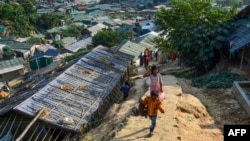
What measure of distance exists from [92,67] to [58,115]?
639cm

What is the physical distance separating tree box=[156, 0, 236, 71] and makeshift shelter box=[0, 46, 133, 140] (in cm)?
460

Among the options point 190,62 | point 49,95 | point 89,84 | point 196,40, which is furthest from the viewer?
point 190,62

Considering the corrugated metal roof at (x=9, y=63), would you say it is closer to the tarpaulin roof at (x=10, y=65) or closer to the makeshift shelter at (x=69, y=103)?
the tarpaulin roof at (x=10, y=65)

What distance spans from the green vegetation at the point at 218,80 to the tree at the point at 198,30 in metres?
1.88

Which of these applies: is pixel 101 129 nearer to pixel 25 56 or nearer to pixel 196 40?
pixel 196 40

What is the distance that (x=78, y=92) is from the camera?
14461mm

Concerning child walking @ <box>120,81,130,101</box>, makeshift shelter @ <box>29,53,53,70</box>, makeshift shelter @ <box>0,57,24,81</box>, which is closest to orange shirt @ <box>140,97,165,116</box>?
child walking @ <box>120,81,130,101</box>

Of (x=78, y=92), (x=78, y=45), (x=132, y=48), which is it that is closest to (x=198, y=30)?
(x=78, y=92)

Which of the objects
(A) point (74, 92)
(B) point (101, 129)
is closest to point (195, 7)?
(A) point (74, 92)

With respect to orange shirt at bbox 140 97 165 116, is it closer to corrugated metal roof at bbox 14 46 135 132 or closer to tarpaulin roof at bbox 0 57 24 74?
corrugated metal roof at bbox 14 46 135 132

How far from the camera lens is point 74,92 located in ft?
47.1

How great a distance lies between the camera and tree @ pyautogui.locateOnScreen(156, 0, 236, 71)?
59.0 feet

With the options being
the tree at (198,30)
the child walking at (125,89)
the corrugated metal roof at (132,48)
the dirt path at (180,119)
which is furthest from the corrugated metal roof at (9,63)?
the dirt path at (180,119)

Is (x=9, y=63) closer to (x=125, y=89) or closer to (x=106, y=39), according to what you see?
(x=106, y=39)
